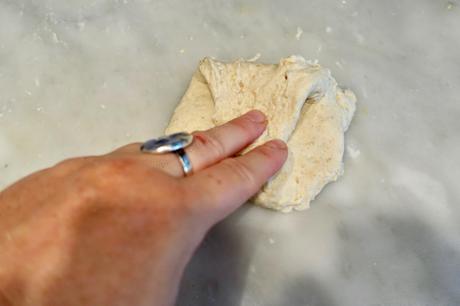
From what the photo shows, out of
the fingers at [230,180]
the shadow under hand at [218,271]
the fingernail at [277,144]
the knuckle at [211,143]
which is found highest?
the knuckle at [211,143]

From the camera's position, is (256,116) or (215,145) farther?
(256,116)

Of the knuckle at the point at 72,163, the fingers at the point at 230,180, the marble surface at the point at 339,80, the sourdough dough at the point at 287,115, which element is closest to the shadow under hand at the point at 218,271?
the marble surface at the point at 339,80

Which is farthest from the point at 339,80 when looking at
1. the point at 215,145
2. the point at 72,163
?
the point at 72,163

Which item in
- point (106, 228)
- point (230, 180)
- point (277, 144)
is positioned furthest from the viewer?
point (277, 144)

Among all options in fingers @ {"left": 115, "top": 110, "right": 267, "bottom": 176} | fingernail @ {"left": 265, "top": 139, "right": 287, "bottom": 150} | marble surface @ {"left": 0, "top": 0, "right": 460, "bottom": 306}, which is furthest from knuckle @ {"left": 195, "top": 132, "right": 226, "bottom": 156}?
marble surface @ {"left": 0, "top": 0, "right": 460, "bottom": 306}

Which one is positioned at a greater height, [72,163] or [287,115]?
[72,163]

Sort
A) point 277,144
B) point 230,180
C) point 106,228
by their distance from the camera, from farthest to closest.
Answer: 1. point 277,144
2. point 230,180
3. point 106,228

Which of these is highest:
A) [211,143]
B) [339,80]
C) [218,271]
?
[211,143]

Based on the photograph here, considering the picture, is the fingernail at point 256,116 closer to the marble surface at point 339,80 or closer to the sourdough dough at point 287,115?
the sourdough dough at point 287,115

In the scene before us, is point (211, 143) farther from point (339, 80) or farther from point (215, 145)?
point (339, 80)
